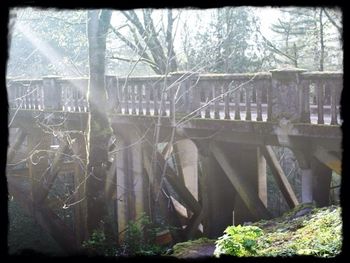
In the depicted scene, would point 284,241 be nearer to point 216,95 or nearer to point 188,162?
point 216,95

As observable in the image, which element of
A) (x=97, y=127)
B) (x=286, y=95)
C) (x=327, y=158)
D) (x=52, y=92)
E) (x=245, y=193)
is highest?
(x=52, y=92)

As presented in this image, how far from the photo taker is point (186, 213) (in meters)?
10.3

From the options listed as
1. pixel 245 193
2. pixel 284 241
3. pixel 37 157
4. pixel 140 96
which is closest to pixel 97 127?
pixel 140 96

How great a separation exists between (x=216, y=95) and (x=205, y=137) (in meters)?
0.86

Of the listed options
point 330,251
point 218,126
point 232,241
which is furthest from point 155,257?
point 218,126

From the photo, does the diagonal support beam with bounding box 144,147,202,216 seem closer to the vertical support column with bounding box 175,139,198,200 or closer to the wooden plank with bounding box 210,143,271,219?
the vertical support column with bounding box 175,139,198,200

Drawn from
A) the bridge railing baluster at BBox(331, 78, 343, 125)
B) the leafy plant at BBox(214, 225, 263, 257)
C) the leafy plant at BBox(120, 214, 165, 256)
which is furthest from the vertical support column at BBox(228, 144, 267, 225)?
the leafy plant at BBox(214, 225, 263, 257)

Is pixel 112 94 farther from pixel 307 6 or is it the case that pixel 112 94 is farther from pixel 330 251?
pixel 307 6

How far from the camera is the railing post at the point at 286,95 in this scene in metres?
6.28

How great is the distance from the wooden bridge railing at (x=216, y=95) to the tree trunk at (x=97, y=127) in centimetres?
130

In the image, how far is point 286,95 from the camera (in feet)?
20.9

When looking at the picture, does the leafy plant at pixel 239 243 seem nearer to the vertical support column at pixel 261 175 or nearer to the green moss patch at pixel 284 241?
the green moss patch at pixel 284 241

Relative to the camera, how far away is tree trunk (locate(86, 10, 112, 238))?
663 centimetres

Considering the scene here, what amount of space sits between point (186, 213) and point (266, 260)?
29.9 ft
